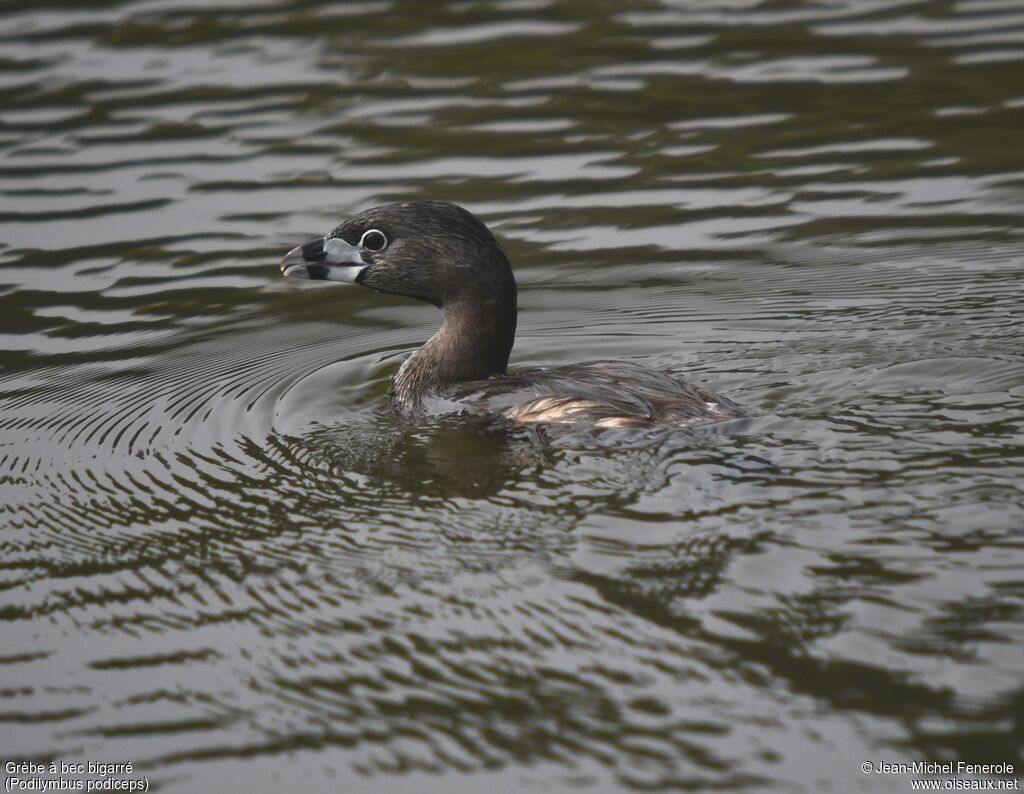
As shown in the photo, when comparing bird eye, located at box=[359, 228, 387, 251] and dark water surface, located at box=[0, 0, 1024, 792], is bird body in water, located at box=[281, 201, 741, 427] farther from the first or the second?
dark water surface, located at box=[0, 0, 1024, 792]

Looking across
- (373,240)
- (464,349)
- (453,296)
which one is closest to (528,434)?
(464,349)

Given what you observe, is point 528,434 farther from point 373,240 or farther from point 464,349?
point 373,240

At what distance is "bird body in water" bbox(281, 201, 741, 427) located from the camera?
22.4 feet

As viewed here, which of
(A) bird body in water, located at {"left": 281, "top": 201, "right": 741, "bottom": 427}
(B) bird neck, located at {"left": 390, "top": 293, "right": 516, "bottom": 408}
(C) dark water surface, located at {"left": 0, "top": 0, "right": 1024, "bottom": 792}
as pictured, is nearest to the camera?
(C) dark water surface, located at {"left": 0, "top": 0, "right": 1024, "bottom": 792}

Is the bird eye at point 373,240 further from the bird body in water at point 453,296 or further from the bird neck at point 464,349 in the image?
the bird neck at point 464,349

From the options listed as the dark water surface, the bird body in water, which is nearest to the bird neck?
the bird body in water

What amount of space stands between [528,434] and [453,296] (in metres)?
1.14

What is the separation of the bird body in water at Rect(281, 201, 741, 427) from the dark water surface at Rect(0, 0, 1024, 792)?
28 centimetres

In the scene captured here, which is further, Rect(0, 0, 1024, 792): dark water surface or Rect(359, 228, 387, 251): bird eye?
Rect(359, 228, 387, 251): bird eye

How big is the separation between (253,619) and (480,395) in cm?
222

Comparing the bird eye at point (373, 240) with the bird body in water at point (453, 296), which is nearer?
the bird body in water at point (453, 296)

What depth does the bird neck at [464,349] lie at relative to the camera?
7.34 metres

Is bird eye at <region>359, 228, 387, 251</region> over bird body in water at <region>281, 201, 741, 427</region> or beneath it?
over

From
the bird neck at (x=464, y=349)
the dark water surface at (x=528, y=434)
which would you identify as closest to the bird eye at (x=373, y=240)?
the bird neck at (x=464, y=349)
